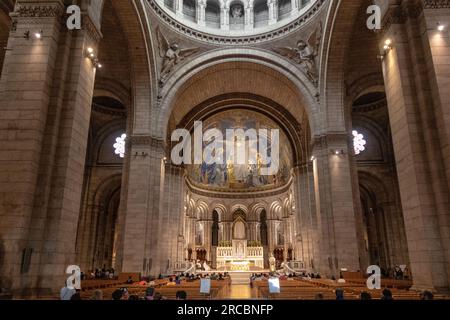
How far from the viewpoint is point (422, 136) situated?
27.8 ft

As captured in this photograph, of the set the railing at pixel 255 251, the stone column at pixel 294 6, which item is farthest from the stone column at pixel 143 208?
the railing at pixel 255 251

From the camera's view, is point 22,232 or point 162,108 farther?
point 162,108

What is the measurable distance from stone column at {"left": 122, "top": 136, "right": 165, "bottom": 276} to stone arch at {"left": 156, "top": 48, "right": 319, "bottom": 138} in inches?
60.6

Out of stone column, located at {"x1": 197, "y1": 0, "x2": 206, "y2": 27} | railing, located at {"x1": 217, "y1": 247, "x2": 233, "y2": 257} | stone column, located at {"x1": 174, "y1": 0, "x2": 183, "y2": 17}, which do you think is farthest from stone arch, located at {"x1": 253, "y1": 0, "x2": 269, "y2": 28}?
railing, located at {"x1": 217, "y1": 247, "x2": 233, "y2": 257}

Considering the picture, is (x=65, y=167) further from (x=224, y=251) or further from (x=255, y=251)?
(x=255, y=251)

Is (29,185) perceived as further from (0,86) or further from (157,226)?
(157,226)

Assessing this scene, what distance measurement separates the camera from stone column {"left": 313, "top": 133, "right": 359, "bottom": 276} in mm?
16734

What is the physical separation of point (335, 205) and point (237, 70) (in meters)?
12.1

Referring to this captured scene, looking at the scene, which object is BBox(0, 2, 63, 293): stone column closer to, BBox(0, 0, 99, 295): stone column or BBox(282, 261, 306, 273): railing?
BBox(0, 0, 99, 295): stone column

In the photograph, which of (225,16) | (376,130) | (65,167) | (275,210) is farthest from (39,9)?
(275,210)

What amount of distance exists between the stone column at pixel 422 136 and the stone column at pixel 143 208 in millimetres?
12934

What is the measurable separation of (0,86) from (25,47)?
48.8 inches

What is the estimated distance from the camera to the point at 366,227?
29.8m

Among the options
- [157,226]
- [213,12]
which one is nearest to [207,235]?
[157,226]
